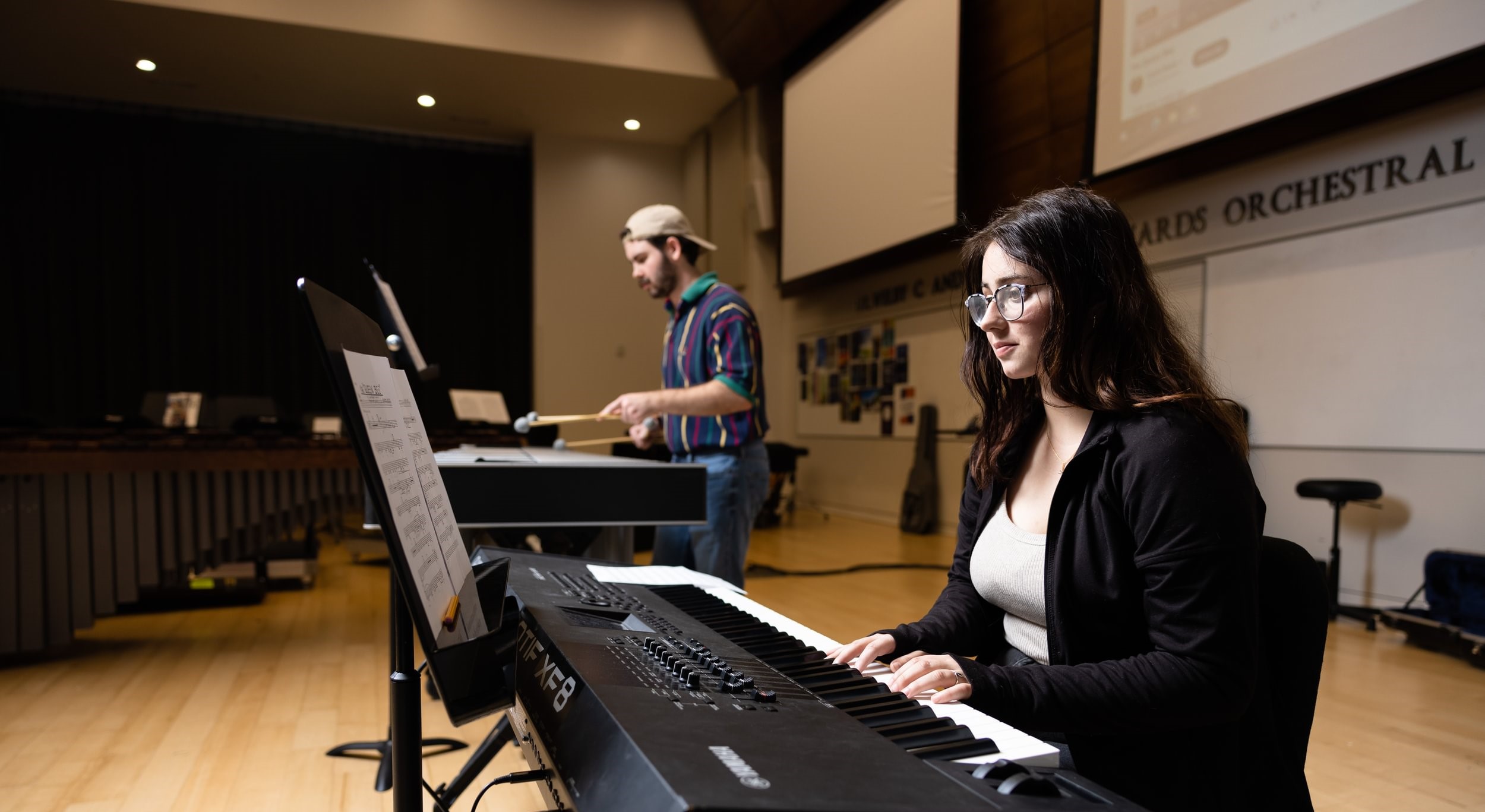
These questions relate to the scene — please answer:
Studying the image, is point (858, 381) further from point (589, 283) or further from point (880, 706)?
point (880, 706)

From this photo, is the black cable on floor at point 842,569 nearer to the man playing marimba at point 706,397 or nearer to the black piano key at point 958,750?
the man playing marimba at point 706,397

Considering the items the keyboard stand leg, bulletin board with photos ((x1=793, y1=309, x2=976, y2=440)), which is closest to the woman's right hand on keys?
the keyboard stand leg

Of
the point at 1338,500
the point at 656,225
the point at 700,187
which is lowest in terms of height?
the point at 1338,500

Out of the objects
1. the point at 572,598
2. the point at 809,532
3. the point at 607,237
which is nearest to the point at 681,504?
the point at 572,598

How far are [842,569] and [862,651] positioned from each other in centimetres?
447

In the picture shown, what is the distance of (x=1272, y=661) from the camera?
1052 millimetres

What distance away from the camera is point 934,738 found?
0.73 m

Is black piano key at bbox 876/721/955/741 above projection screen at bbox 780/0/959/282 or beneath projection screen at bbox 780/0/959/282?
beneath

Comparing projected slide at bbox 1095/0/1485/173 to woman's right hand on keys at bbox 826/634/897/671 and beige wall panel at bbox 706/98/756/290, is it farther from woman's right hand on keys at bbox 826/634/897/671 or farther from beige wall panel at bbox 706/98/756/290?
beige wall panel at bbox 706/98/756/290

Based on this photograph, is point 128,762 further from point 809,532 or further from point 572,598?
point 809,532

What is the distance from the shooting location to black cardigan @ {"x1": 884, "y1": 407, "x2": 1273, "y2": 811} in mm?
934

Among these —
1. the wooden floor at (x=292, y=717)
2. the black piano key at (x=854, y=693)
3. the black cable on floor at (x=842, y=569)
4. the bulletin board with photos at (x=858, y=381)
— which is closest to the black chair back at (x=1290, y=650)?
the black piano key at (x=854, y=693)

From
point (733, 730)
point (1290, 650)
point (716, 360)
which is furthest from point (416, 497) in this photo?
point (716, 360)

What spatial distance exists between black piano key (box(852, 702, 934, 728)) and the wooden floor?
1.64 meters
